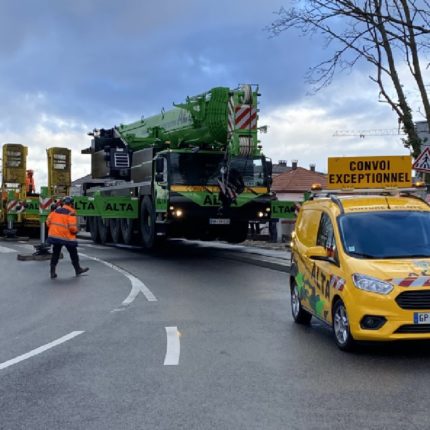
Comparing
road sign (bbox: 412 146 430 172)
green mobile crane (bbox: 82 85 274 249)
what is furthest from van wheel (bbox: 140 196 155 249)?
road sign (bbox: 412 146 430 172)

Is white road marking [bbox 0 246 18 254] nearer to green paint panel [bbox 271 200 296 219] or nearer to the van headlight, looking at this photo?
green paint panel [bbox 271 200 296 219]

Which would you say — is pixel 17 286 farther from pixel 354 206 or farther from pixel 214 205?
pixel 354 206

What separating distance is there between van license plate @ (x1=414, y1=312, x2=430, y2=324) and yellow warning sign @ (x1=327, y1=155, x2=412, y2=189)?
22.5ft

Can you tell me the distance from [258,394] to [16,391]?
1.96 metres

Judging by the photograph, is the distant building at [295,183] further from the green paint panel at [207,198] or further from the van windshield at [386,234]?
the van windshield at [386,234]

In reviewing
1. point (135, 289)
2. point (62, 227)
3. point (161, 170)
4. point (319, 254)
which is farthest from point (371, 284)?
point (161, 170)

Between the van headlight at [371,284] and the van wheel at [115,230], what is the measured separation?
17951 millimetres

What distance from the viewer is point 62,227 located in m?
15.1

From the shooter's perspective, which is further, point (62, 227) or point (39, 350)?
point (62, 227)

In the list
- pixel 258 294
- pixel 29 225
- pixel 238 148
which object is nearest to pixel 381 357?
pixel 258 294

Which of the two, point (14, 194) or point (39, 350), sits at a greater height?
point (14, 194)

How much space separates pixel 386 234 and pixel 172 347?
8.57ft

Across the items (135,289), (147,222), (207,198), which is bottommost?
(135,289)

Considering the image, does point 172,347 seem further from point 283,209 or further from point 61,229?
point 283,209
